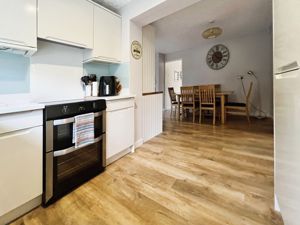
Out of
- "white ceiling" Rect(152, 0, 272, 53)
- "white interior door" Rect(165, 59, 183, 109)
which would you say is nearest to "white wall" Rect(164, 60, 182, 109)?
"white interior door" Rect(165, 59, 183, 109)

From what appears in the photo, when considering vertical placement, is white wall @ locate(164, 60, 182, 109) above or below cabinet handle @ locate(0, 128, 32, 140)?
above

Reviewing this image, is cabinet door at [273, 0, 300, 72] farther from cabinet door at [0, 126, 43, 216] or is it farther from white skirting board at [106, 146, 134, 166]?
white skirting board at [106, 146, 134, 166]

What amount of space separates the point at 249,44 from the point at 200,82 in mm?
1833

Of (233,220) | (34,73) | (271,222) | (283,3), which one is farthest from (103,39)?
(271,222)

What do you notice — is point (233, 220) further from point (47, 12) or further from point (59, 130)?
point (47, 12)

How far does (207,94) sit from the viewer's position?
13.6ft

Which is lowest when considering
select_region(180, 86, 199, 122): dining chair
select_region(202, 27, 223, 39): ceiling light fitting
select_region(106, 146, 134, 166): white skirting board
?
select_region(106, 146, 134, 166): white skirting board

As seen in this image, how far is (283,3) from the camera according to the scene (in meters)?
0.89

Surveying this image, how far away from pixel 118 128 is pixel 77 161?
2.12ft

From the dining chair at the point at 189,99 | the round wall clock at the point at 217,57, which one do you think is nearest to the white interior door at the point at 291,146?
the dining chair at the point at 189,99

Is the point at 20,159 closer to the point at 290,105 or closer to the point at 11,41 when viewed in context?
the point at 11,41

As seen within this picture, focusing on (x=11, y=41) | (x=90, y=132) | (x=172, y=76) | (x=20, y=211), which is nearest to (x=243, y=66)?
(x=172, y=76)

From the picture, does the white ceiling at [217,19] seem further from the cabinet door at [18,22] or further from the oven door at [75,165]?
the oven door at [75,165]

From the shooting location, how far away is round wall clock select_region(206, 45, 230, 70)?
5199mm
